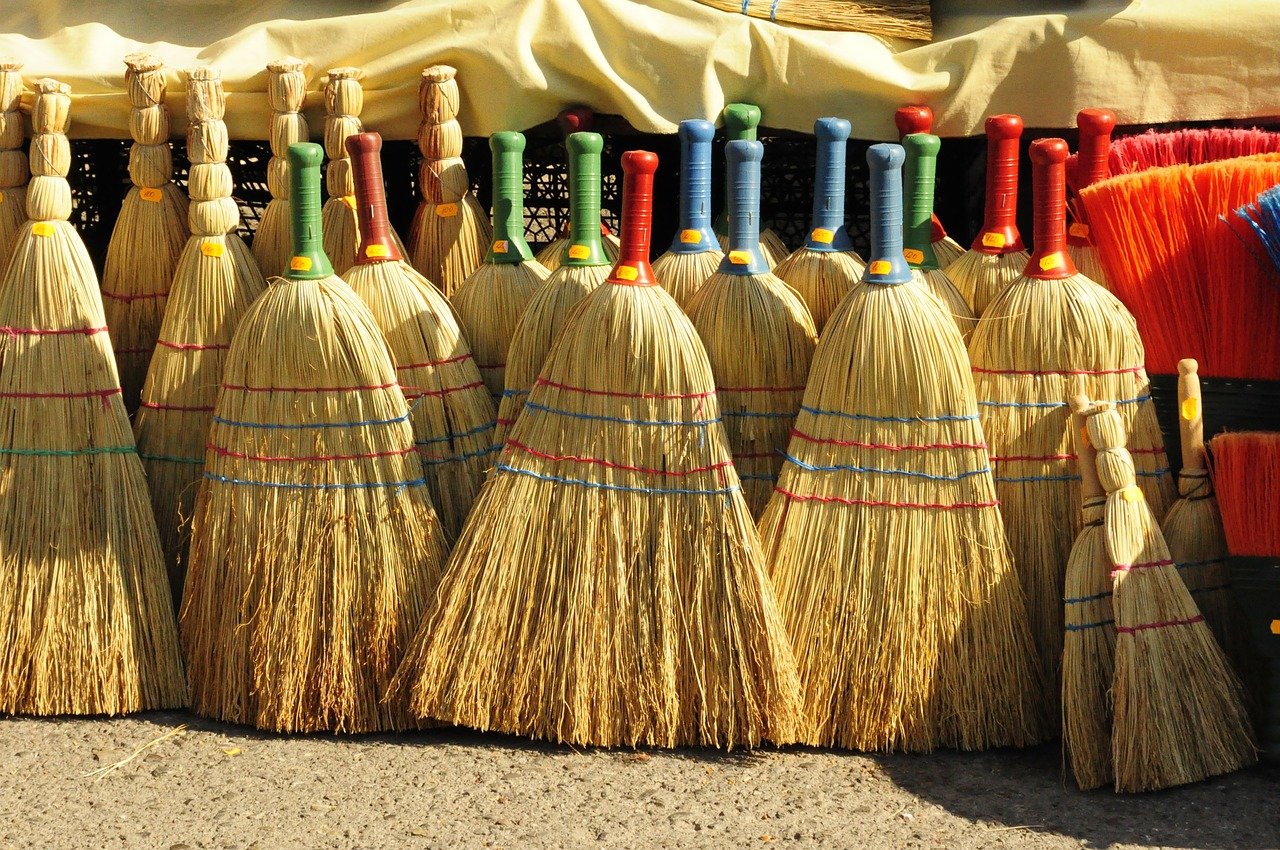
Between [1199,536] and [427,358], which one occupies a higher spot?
[427,358]

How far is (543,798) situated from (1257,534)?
1376 mm

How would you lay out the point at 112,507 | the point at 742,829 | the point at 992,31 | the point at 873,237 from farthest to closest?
the point at 992,31
the point at 112,507
the point at 873,237
the point at 742,829

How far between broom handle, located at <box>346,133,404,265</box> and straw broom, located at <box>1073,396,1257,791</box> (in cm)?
146

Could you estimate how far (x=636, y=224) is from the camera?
283 cm

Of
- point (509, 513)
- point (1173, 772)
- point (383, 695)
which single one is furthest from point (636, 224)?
point (1173, 772)

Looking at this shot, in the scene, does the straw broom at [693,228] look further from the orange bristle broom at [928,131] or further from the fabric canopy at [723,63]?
the orange bristle broom at [928,131]

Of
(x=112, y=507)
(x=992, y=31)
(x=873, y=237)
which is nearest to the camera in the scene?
(x=873, y=237)

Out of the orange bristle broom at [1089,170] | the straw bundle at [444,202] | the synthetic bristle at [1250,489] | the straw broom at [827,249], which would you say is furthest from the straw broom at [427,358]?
the synthetic bristle at [1250,489]

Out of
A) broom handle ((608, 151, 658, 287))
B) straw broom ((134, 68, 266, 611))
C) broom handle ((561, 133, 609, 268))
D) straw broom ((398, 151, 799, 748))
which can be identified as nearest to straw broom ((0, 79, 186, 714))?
straw broom ((134, 68, 266, 611))

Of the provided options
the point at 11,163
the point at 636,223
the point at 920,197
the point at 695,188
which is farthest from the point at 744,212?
the point at 11,163

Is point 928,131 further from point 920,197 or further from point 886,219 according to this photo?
point 886,219

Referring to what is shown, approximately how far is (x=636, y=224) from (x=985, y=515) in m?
0.85

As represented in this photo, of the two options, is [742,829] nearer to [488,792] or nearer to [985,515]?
[488,792]

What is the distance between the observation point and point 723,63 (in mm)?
3279
